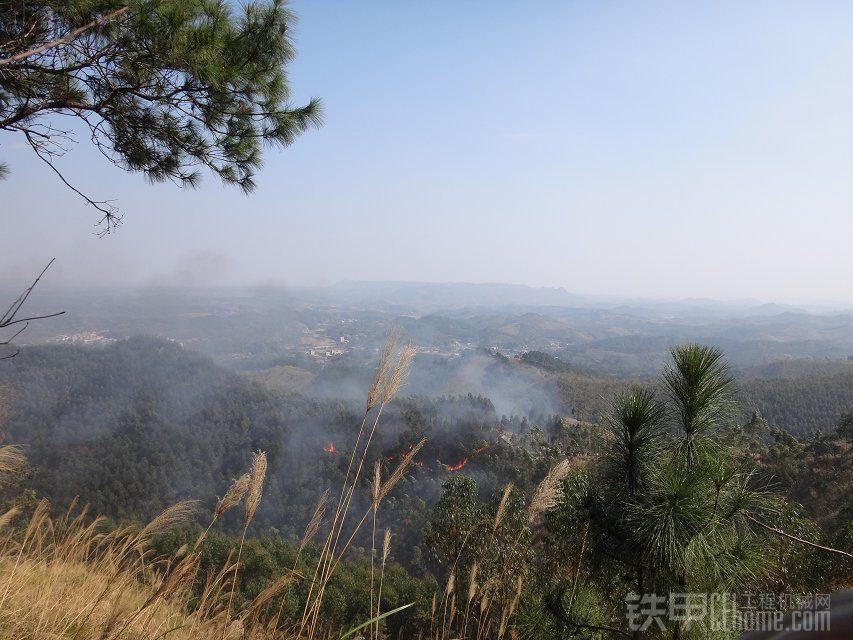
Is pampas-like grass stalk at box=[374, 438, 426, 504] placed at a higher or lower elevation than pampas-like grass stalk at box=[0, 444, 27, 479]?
higher

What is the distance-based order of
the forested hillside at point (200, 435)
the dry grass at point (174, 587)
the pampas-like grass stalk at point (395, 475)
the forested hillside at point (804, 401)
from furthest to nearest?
the forested hillside at point (200, 435), the forested hillside at point (804, 401), the pampas-like grass stalk at point (395, 475), the dry grass at point (174, 587)

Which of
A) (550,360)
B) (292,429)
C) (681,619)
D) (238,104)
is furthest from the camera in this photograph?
(550,360)

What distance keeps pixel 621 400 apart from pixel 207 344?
108090mm

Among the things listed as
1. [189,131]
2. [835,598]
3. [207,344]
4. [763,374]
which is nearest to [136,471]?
[189,131]

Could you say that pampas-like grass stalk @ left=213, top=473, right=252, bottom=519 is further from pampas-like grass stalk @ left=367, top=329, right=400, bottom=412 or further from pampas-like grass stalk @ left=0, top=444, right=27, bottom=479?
pampas-like grass stalk @ left=0, top=444, right=27, bottom=479

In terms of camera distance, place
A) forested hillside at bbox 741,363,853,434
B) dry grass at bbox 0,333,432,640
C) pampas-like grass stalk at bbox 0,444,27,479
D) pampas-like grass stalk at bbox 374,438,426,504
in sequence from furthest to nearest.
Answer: forested hillside at bbox 741,363,853,434, pampas-like grass stalk at bbox 0,444,27,479, pampas-like grass stalk at bbox 374,438,426,504, dry grass at bbox 0,333,432,640

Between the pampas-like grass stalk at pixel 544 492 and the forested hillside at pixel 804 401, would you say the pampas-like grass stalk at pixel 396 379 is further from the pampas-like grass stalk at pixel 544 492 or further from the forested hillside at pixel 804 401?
the forested hillside at pixel 804 401

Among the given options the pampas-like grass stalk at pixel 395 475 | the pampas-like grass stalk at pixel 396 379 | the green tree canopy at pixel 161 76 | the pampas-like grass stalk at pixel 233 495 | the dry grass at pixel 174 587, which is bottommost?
the dry grass at pixel 174 587

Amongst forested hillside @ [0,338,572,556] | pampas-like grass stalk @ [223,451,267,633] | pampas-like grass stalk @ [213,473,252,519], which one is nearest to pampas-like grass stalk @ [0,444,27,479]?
pampas-like grass stalk @ [213,473,252,519]

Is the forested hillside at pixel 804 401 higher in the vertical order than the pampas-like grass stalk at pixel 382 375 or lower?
lower

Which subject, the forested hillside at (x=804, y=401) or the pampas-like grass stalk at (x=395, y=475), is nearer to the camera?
the pampas-like grass stalk at (x=395, y=475)

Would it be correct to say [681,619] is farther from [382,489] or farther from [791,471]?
[791,471]

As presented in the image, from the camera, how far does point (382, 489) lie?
163cm

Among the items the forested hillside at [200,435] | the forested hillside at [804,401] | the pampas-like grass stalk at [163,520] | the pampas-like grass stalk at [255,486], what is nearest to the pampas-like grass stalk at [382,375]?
the pampas-like grass stalk at [255,486]
